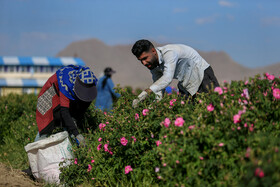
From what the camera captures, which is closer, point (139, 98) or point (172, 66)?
point (139, 98)

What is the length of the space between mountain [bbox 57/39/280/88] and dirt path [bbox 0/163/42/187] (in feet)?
213

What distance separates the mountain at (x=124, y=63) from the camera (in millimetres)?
74500

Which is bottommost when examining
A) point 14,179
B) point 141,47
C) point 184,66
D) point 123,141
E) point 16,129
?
point 16,129

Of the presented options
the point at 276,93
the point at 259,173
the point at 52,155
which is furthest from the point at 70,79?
the point at 259,173

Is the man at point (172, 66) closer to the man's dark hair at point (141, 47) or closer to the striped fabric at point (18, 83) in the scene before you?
the man's dark hair at point (141, 47)

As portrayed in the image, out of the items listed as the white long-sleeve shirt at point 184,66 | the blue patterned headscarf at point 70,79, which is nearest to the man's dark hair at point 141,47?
the white long-sleeve shirt at point 184,66

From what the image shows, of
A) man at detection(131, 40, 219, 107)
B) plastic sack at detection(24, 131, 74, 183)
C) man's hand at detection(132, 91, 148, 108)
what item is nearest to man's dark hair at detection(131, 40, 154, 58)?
man at detection(131, 40, 219, 107)

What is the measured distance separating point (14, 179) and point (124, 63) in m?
77.5

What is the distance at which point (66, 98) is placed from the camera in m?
4.82

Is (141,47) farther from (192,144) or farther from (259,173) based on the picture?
(259,173)

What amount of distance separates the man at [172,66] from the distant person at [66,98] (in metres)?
0.68

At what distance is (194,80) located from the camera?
16.4 ft

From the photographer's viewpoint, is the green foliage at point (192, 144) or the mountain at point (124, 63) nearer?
the green foliage at point (192, 144)

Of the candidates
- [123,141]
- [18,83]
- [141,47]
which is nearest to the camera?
[123,141]
